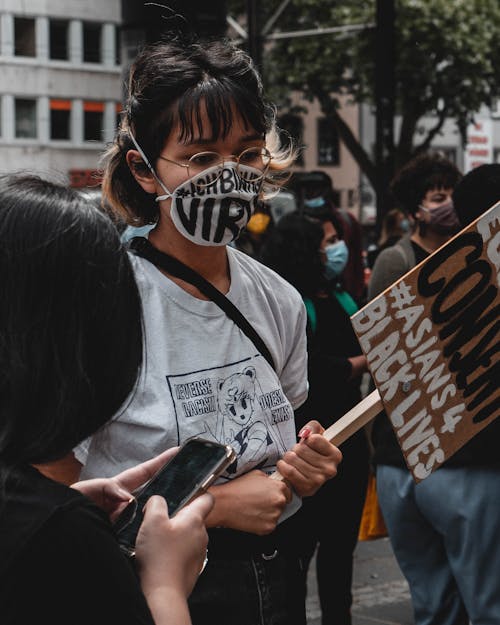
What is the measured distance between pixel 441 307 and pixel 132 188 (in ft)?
2.35

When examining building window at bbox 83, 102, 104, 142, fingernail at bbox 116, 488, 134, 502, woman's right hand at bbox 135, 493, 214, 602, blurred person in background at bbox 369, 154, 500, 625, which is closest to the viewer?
woman's right hand at bbox 135, 493, 214, 602

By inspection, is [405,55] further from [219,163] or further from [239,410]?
[239,410]

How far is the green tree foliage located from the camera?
27.0 meters

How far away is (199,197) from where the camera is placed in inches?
102

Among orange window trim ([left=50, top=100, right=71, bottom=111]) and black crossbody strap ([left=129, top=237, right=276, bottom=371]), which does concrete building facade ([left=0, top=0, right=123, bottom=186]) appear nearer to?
orange window trim ([left=50, top=100, right=71, bottom=111])

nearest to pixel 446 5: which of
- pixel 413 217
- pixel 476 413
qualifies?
pixel 413 217

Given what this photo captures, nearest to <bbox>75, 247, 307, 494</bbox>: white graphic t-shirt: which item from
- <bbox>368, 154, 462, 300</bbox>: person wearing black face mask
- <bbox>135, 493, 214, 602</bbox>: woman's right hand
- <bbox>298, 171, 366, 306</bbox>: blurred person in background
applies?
<bbox>135, 493, 214, 602</bbox>: woman's right hand

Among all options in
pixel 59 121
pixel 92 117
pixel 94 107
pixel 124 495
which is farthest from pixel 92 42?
pixel 124 495

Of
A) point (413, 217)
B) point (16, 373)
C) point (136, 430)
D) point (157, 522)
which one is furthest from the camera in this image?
point (413, 217)

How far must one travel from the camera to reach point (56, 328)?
1580 mm

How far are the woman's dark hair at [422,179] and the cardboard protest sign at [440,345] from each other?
2156 mm

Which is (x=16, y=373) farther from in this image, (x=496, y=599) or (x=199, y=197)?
(x=496, y=599)

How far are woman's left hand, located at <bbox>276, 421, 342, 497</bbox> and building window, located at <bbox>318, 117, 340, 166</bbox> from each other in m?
41.6

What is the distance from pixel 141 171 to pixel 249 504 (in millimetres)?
749
